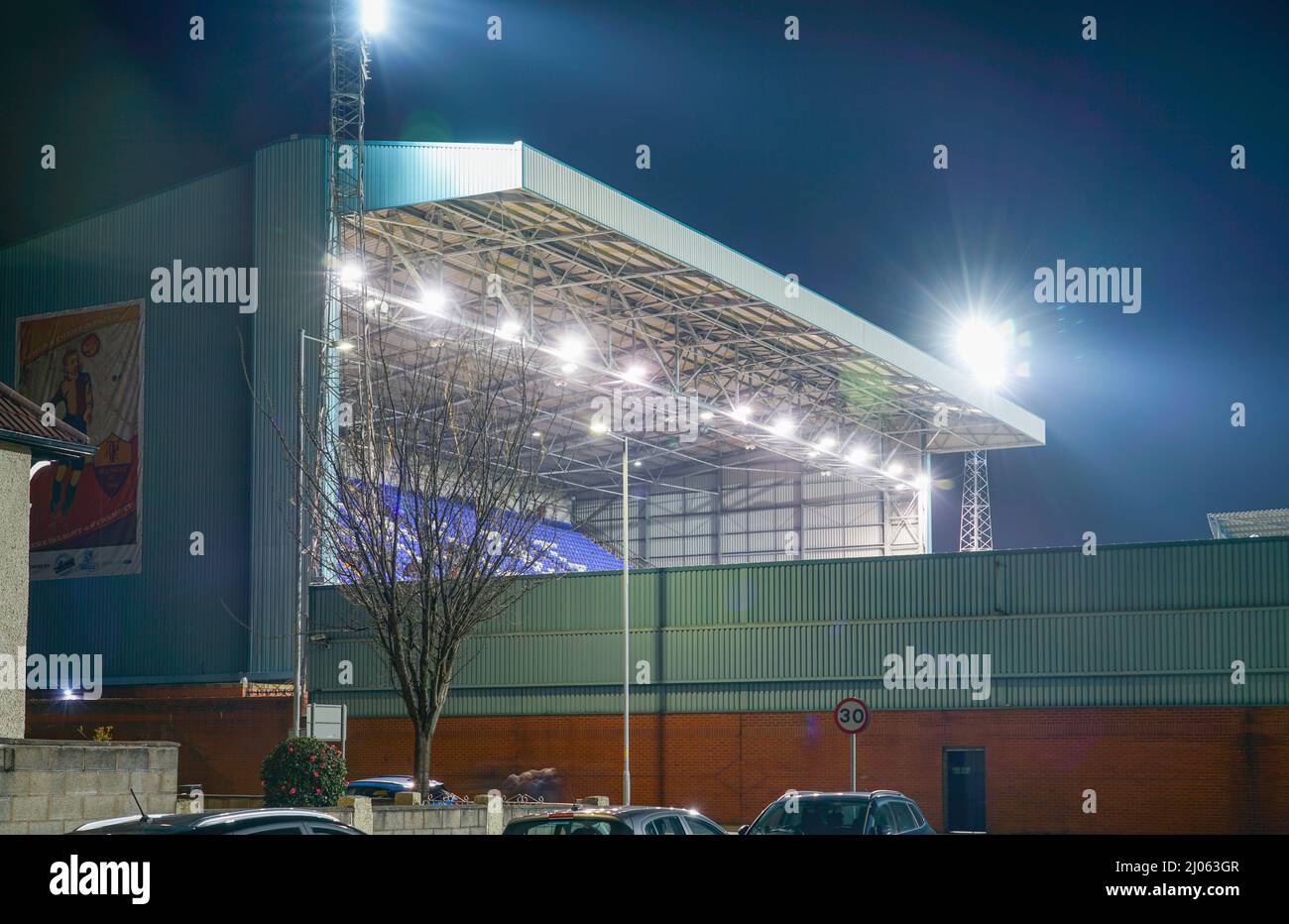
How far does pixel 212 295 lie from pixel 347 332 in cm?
407

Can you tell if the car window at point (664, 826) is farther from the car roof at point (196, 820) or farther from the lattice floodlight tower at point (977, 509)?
the lattice floodlight tower at point (977, 509)

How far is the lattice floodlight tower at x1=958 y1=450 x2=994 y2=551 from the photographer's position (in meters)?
67.7

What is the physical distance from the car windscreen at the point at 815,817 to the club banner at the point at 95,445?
31369mm

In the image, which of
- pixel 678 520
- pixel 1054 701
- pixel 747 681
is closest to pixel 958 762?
pixel 1054 701

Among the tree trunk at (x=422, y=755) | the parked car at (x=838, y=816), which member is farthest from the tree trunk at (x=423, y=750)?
the parked car at (x=838, y=816)

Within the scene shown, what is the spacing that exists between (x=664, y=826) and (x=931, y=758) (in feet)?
74.4

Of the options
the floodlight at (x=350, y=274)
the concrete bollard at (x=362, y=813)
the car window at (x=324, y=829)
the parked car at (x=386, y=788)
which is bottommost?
the parked car at (x=386, y=788)

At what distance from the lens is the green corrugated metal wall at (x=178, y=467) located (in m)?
42.7

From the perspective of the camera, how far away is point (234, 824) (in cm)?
961

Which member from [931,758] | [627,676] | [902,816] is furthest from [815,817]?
[627,676]

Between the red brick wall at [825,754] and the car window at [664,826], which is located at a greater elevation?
the car window at [664,826]

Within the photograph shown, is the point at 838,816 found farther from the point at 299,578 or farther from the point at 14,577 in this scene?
the point at 299,578

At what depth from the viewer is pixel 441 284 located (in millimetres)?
42625

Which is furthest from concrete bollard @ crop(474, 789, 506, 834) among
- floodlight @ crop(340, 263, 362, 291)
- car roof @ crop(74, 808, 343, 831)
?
floodlight @ crop(340, 263, 362, 291)
